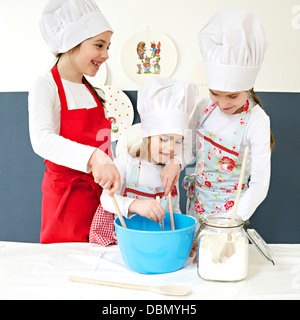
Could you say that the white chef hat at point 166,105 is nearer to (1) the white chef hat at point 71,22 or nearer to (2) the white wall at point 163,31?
(1) the white chef hat at point 71,22

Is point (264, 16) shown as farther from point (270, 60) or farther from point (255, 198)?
point (255, 198)

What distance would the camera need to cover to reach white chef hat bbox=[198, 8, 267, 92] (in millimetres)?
999

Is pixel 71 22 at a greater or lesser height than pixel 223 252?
greater

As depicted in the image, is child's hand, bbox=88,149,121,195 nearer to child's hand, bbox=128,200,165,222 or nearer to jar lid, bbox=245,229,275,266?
child's hand, bbox=128,200,165,222

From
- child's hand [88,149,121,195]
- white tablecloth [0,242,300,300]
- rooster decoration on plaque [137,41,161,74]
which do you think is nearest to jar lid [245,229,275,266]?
white tablecloth [0,242,300,300]

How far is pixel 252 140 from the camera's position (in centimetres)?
115

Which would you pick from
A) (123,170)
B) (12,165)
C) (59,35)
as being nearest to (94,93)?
(59,35)

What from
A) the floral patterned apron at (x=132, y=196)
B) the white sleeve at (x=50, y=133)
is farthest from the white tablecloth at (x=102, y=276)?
the white sleeve at (x=50, y=133)

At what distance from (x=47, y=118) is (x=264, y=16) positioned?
157cm

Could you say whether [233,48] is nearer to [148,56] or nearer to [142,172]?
[142,172]

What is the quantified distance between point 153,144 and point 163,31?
4.15 feet

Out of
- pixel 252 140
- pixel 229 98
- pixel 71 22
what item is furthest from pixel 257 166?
pixel 71 22

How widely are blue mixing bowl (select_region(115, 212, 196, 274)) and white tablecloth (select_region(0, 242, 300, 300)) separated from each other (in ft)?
0.07

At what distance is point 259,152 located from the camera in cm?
110
